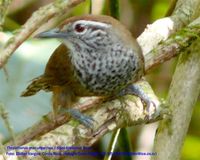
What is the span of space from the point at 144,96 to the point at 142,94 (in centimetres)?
4

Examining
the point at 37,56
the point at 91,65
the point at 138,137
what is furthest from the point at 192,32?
the point at 138,137

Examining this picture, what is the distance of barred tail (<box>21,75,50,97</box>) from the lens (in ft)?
10.3

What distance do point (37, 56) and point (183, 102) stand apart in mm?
955

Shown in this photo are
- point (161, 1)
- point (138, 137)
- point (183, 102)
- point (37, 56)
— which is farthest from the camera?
point (161, 1)

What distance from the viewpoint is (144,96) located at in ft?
9.91

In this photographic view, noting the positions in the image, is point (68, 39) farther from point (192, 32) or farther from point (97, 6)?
point (97, 6)

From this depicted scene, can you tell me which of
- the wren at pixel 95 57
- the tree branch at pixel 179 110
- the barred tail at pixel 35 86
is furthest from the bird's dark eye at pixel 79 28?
the tree branch at pixel 179 110

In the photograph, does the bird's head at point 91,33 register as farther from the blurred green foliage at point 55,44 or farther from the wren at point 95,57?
the blurred green foliage at point 55,44

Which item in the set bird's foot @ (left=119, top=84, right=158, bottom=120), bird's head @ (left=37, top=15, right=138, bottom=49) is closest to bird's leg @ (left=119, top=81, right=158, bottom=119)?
bird's foot @ (left=119, top=84, right=158, bottom=120)

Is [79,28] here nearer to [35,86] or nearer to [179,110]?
[35,86]

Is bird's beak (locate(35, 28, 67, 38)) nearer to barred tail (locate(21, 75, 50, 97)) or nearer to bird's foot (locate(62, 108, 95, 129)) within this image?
barred tail (locate(21, 75, 50, 97))

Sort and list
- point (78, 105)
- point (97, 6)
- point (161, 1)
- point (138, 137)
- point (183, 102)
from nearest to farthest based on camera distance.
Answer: point (183, 102) < point (78, 105) < point (97, 6) < point (138, 137) < point (161, 1)

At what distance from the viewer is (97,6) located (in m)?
4.00

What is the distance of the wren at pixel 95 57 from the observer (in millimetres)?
3004
